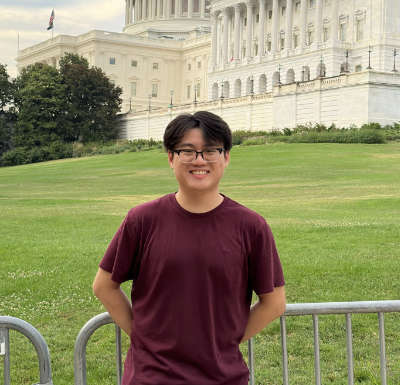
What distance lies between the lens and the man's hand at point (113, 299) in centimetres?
437

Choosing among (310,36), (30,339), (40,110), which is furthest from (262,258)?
(310,36)

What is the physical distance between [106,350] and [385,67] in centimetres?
7225

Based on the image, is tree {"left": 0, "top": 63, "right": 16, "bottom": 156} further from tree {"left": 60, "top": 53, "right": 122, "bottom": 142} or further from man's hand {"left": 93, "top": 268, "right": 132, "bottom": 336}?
man's hand {"left": 93, "top": 268, "right": 132, "bottom": 336}

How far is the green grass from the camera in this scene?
866 centimetres

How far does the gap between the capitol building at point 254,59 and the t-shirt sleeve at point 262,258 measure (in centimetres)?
5627

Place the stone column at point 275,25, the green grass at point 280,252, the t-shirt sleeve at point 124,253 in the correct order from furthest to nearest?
the stone column at point 275,25 < the green grass at point 280,252 < the t-shirt sleeve at point 124,253

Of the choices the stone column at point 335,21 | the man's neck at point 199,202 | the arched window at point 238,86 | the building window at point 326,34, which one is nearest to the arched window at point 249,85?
the arched window at point 238,86

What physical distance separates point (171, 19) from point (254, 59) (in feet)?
153

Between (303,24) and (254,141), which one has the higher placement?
(303,24)

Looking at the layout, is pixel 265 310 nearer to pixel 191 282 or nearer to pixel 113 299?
pixel 191 282

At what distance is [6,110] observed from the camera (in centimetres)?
8312

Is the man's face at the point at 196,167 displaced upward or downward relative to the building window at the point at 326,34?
downward

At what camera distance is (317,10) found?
82.9m

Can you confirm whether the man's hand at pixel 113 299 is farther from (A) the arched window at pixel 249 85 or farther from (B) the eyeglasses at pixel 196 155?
(A) the arched window at pixel 249 85
